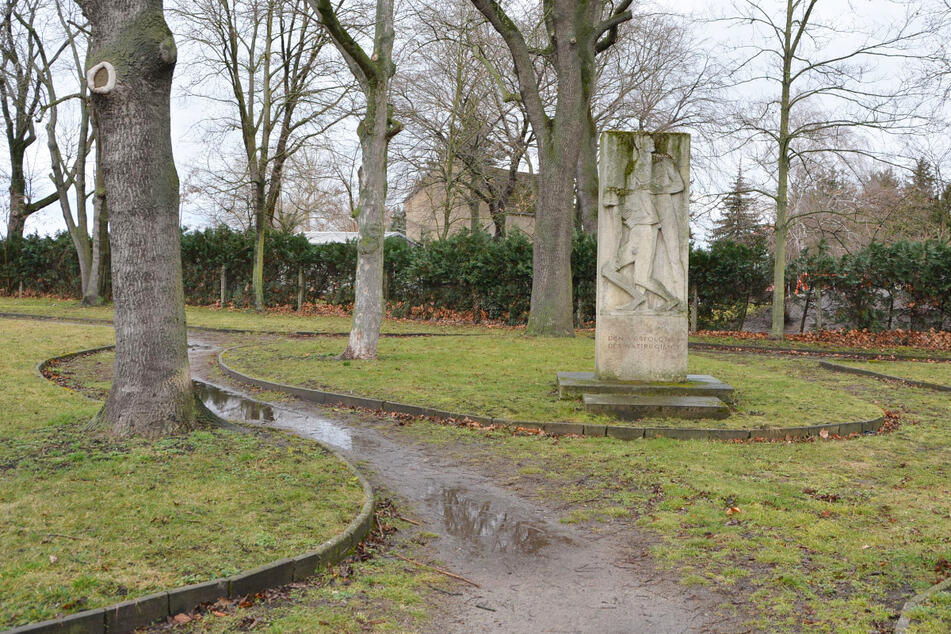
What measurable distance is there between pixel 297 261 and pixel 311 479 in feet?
79.4

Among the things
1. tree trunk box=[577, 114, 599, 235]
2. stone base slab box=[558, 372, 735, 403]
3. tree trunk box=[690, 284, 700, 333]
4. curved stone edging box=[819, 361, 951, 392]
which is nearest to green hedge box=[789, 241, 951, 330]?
tree trunk box=[690, 284, 700, 333]

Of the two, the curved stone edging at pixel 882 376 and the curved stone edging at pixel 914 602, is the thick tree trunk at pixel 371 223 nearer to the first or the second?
the curved stone edging at pixel 882 376

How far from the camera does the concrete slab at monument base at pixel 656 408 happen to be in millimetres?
9320

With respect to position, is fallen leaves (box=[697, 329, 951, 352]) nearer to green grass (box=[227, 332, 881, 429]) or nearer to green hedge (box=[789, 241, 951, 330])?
green hedge (box=[789, 241, 951, 330])

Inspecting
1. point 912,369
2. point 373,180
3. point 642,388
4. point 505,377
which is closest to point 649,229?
point 642,388

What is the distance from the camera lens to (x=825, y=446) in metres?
8.27

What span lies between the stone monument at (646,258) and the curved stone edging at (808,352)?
954cm

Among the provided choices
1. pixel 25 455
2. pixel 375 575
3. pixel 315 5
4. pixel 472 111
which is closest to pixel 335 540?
pixel 375 575

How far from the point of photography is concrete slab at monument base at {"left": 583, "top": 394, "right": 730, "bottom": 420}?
30.6 feet

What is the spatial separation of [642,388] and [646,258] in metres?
1.84

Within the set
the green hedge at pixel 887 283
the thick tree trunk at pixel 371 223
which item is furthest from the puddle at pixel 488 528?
the green hedge at pixel 887 283

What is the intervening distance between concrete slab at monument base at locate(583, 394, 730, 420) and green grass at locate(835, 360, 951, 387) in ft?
21.3

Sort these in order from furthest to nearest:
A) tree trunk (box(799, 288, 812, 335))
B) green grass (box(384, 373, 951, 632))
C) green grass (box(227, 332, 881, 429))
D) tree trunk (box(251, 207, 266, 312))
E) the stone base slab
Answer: tree trunk (box(251, 207, 266, 312)) < tree trunk (box(799, 288, 812, 335)) < the stone base slab < green grass (box(227, 332, 881, 429)) < green grass (box(384, 373, 951, 632))

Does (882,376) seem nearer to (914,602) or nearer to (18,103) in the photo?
(914,602)
